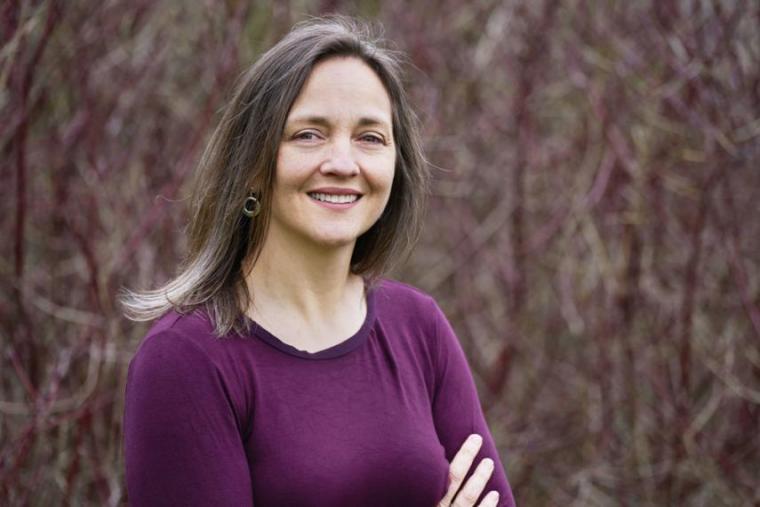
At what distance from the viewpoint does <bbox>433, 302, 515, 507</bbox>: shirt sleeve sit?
7.00 ft

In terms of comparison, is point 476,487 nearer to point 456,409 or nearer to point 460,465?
point 460,465

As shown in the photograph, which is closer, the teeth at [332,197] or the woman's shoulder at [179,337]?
the woman's shoulder at [179,337]

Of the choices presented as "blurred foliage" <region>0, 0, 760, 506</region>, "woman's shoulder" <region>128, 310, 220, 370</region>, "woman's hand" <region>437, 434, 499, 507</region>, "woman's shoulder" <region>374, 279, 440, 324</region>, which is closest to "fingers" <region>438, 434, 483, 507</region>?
"woman's hand" <region>437, 434, 499, 507</region>

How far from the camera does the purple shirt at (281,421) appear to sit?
1717 millimetres

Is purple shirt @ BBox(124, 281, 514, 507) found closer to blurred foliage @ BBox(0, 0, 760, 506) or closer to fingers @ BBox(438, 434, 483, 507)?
fingers @ BBox(438, 434, 483, 507)

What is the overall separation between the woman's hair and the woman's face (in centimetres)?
2

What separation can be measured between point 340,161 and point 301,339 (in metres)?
0.36

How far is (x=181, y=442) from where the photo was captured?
171 cm

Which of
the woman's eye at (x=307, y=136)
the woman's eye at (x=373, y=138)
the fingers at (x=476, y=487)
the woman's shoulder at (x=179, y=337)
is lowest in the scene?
the fingers at (x=476, y=487)

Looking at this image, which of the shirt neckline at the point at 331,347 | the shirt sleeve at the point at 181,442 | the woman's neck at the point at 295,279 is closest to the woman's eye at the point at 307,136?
the woman's neck at the point at 295,279

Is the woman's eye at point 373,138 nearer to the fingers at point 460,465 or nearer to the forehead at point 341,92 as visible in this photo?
the forehead at point 341,92

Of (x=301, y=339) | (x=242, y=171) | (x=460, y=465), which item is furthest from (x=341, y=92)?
(x=460, y=465)

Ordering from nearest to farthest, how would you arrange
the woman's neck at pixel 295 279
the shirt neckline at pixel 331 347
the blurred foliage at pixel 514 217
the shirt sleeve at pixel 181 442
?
1. the shirt sleeve at pixel 181 442
2. the shirt neckline at pixel 331 347
3. the woman's neck at pixel 295 279
4. the blurred foliage at pixel 514 217

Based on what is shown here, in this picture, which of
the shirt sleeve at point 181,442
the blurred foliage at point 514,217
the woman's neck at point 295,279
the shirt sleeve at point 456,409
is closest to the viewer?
the shirt sleeve at point 181,442
